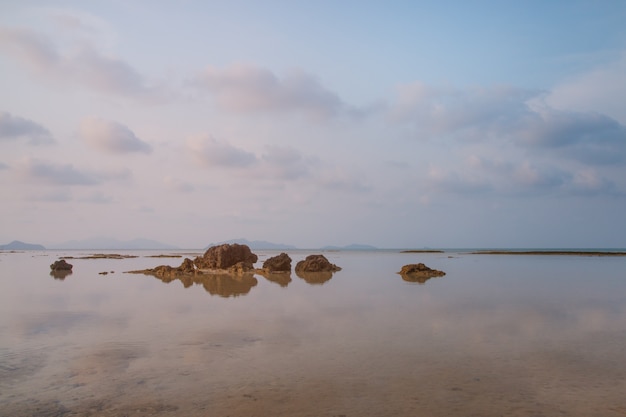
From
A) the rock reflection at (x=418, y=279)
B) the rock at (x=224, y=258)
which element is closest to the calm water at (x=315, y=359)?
the rock reflection at (x=418, y=279)

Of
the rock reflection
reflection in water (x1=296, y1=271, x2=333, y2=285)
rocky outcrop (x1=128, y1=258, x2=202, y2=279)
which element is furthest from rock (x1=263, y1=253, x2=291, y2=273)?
the rock reflection

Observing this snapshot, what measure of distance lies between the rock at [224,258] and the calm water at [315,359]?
3246 cm

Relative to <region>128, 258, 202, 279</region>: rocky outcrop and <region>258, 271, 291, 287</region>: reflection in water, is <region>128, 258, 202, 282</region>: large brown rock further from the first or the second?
<region>258, 271, 291, 287</region>: reflection in water

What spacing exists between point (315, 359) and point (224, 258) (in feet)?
150

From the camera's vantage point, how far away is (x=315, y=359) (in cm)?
1150

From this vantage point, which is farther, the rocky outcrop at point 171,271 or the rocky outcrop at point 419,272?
the rocky outcrop at point 171,271

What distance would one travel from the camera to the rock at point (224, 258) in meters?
55.0

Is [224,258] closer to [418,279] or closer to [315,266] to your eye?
[315,266]

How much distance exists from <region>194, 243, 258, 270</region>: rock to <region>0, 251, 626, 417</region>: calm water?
3246 cm

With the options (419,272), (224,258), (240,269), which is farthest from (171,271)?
(419,272)

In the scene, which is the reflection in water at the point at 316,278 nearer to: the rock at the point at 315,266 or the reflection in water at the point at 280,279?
the reflection in water at the point at 280,279

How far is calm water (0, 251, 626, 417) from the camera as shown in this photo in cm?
825

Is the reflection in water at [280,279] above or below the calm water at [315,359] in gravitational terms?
below

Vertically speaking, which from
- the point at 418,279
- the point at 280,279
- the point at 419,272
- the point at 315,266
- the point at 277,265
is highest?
the point at 277,265
